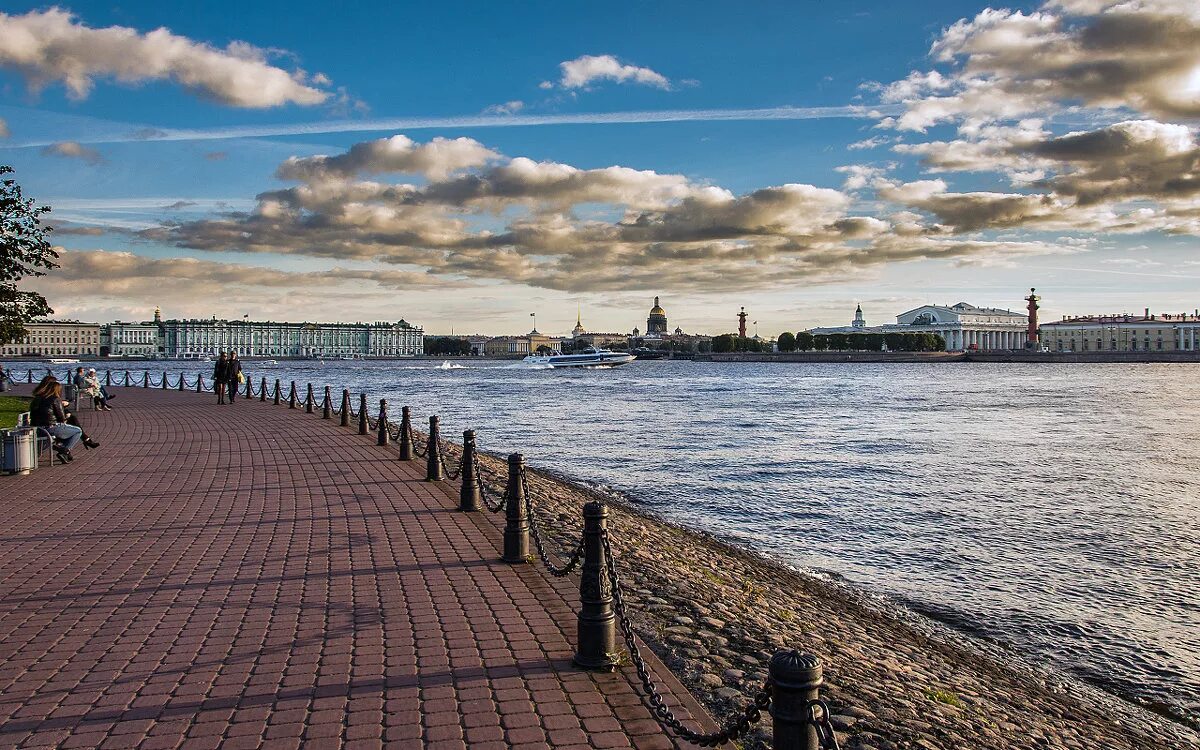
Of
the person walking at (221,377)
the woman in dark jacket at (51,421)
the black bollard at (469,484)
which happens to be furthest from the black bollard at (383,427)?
the person walking at (221,377)

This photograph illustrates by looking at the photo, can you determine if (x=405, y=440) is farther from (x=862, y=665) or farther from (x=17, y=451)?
(x=862, y=665)

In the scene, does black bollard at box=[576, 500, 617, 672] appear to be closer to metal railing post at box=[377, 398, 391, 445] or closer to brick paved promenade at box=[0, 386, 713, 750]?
brick paved promenade at box=[0, 386, 713, 750]

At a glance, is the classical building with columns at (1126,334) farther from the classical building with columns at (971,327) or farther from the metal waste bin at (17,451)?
the metal waste bin at (17,451)

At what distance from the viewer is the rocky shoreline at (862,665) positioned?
219 inches

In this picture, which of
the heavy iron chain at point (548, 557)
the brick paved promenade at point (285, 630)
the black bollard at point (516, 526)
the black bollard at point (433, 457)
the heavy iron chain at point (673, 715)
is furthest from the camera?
the black bollard at point (433, 457)

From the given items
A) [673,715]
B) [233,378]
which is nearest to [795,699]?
[673,715]

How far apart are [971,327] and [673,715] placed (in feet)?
657

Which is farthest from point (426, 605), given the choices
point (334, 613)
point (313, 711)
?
point (313, 711)

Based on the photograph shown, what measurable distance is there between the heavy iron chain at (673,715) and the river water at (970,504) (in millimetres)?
5010

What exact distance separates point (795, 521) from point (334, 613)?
9480 mm

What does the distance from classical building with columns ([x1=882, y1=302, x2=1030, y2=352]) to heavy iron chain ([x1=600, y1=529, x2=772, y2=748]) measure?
191 meters

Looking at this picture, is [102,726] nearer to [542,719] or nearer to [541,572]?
[542,719]

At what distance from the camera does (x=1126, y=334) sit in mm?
176625

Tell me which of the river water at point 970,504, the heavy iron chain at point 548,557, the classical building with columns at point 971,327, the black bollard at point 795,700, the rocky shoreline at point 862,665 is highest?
the classical building with columns at point 971,327
